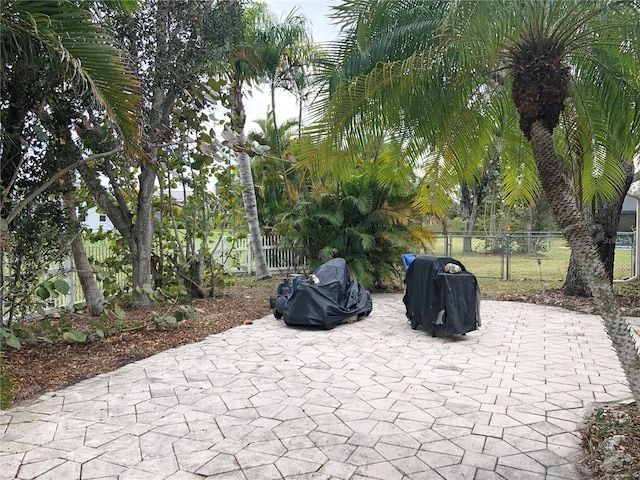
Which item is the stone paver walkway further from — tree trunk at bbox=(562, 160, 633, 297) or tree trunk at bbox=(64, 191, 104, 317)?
tree trunk at bbox=(562, 160, 633, 297)

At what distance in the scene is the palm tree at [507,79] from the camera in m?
3.09

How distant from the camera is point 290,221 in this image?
416 inches

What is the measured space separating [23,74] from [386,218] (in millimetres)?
7063

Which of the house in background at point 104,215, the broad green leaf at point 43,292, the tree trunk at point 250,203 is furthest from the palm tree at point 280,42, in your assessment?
the broad green leaf at point 43,292

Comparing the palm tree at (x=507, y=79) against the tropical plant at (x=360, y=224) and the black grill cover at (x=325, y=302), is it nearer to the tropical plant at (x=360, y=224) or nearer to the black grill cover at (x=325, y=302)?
the black grill cover at (x=325, y=302)

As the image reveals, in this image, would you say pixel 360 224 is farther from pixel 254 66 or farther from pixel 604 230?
pixel 254 66

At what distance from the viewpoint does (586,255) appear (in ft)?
10.2

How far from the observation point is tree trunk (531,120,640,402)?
299 centimetres

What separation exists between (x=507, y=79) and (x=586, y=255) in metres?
2.48

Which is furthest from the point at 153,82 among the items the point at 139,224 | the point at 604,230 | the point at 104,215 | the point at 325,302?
the point at 604,230

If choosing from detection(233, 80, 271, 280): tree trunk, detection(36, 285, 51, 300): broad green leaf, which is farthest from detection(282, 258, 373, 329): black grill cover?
detection(233, 80, 271, 280): tree trunk

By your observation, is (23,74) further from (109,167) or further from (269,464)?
(269,464)

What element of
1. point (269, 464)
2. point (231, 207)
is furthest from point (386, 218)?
point (269, 464)

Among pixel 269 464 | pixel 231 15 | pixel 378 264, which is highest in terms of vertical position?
pixel 231 15
